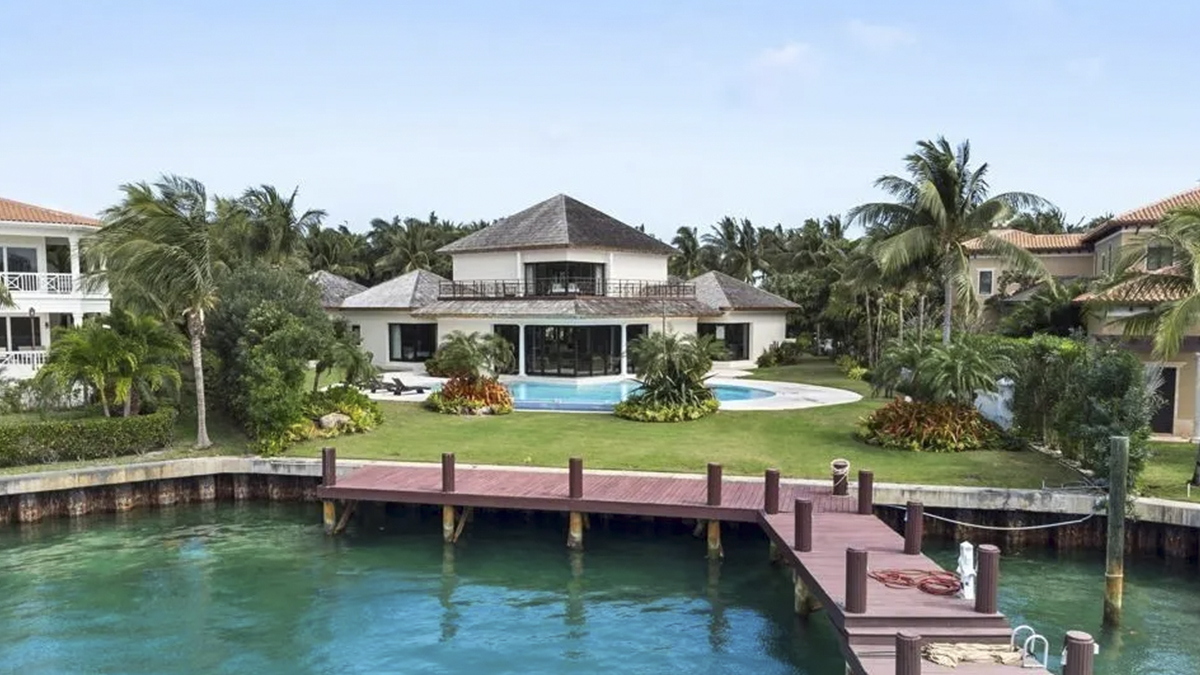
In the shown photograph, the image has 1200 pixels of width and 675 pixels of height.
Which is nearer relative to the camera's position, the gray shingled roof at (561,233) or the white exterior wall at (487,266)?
the gray shingled roof at (561,233)

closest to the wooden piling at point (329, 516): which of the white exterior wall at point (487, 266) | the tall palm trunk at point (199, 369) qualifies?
the tall palm trunk at point (199, 369)

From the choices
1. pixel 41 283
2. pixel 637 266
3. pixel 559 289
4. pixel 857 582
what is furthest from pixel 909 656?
pixel 637 266

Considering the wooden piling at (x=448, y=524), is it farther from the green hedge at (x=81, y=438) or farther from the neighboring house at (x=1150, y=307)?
the neighboring house at (x=1150, y=307)

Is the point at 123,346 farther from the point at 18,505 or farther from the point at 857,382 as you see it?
the point at 857,382

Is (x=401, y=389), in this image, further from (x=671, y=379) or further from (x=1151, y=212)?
(x=1151, y=212)

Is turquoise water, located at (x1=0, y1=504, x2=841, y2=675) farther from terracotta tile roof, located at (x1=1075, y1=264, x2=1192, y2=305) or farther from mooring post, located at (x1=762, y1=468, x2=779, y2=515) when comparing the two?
terracotta tile roof, located at (x1=1075, y1=264, x2=1192, y2=305)

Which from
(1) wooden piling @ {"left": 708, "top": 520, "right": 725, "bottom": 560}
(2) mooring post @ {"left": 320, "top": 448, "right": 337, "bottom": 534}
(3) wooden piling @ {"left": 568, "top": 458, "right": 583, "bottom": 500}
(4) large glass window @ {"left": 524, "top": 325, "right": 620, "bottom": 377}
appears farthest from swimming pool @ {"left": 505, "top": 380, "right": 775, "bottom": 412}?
(1) wooden piling @ {"left": 708, "top": 520, "right": 725, "bottom": 560}
